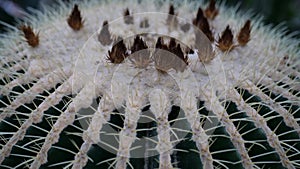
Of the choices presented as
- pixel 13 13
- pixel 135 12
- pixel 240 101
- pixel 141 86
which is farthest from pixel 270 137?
pixel 13 13

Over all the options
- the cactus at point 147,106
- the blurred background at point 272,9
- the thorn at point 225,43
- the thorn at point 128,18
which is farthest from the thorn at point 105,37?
the blurred background at point 272,9

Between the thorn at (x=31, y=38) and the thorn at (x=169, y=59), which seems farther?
the thorn at (x=31, y=38)

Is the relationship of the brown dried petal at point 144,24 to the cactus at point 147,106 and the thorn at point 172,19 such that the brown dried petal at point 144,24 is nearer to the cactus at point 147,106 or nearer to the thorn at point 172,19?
the thorn at point 172,19

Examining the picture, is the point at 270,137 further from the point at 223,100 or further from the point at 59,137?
the point at 59,137

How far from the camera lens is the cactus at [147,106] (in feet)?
4.64

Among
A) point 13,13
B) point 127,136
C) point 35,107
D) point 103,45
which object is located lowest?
point 127,136

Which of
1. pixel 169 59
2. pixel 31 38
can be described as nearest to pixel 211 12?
pixel 169 59

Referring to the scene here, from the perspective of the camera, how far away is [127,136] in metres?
1.39

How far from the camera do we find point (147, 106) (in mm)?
1465

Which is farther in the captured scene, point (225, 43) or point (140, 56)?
point (225, 43)

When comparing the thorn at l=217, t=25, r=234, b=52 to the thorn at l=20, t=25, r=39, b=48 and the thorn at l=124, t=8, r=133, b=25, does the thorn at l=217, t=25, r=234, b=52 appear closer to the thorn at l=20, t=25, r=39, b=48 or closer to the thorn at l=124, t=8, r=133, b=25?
the thorn at l=124, t=8, r=133, b=25

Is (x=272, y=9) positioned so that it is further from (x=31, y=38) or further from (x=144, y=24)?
(x=31, y=38)

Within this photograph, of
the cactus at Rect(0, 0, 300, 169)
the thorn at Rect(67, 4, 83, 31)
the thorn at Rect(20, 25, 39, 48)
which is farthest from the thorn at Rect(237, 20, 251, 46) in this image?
the thorn at Rect(20, 25, 39, 48)

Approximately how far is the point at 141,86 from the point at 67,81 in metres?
0.24
